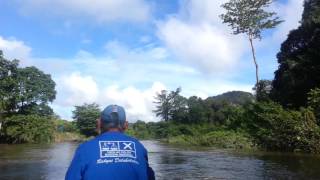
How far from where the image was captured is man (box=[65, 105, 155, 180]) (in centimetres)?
387

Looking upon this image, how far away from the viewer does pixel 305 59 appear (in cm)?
3416

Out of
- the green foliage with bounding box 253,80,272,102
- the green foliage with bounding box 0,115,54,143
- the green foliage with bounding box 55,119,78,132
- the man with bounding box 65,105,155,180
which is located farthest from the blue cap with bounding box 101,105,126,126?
the green foliage with bounding box 55,119,78,132

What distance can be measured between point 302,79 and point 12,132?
2992cm

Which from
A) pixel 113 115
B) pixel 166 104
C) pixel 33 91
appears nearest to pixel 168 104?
pixel 166 104

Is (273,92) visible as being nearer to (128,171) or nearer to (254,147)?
(254,147)

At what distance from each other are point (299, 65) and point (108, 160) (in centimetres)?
3249

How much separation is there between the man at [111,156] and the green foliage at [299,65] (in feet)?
→ 101

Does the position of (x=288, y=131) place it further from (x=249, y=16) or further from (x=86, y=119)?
(x=86, y=119)

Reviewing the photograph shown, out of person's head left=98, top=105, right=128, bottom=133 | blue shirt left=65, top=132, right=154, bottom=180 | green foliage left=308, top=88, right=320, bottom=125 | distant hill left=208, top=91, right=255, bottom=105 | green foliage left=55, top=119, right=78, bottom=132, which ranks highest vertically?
distant hill left=208, top=91, right=255, bottom=105

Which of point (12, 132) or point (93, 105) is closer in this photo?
point (12, 132)

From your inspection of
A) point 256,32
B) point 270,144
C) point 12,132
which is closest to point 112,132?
point 270,144

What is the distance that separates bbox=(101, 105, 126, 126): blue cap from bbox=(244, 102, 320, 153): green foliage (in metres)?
24.1

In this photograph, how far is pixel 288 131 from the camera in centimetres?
2842

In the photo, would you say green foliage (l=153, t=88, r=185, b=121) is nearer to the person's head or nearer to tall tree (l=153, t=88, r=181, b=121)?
tall tree (l=153, t=88, r=181, b=121)
